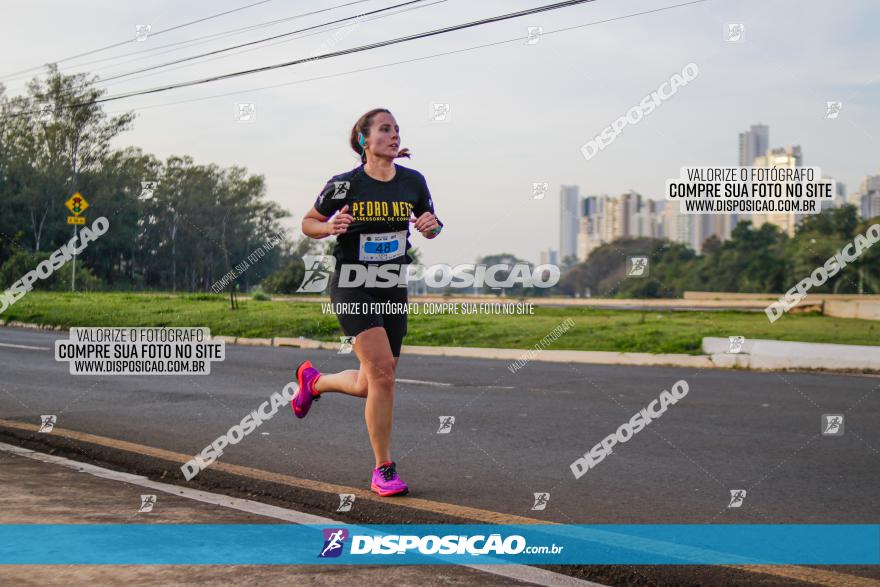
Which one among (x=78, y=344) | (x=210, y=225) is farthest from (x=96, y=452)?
(x=210, y=225)

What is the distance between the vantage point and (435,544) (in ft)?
13.5

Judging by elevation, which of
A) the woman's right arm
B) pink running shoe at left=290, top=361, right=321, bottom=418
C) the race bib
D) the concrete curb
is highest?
the woman's right arm

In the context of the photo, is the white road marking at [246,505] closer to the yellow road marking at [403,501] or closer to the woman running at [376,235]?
the yellow road marking at [403,501]

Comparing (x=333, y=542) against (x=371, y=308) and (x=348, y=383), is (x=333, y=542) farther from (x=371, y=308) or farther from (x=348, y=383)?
(x=348, y=383)

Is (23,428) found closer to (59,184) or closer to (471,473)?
(471,473)

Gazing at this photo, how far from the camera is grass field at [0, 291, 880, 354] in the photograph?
18.0 metres

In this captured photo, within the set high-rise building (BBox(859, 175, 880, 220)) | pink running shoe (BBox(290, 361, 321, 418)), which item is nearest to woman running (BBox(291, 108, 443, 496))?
pink running shoe (BBox(290, 361, 321, 418))

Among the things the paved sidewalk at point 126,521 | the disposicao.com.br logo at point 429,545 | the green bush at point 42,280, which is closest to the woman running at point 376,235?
the disposicao.com.br logo at point 429,545

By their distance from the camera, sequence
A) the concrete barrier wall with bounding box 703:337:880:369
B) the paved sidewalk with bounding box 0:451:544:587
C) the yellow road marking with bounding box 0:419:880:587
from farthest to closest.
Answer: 1. the concrete barrier wall with bounding box 703:337:880:369
2. the yellow road marking with bounding box 0:419:880:587
3. the paved sidewalk with bounding box 0:451:544:587

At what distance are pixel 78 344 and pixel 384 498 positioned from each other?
504 inches

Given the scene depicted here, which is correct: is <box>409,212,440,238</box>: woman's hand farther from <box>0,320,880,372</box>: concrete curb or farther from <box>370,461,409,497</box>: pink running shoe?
<box>0,320,880,372</box>: concrete curb

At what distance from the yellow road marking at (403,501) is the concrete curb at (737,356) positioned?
935 centimetres

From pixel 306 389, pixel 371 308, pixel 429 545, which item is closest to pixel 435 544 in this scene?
pixel 429 545

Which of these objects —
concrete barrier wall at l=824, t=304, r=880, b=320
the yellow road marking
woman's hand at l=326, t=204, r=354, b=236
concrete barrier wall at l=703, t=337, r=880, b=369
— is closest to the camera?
the yellow road marking
